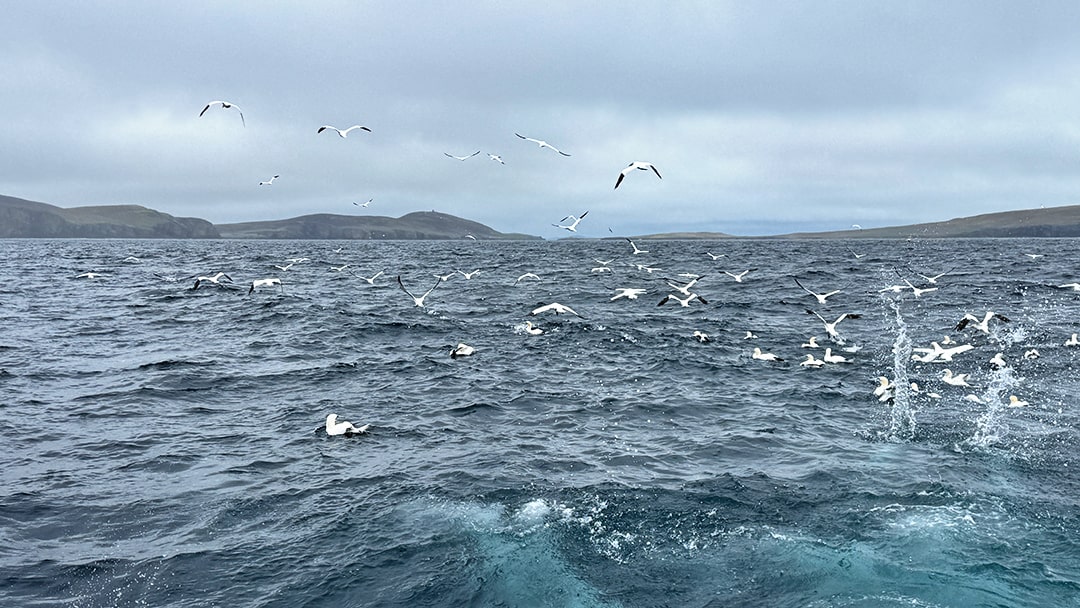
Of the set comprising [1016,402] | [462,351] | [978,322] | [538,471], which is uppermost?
[978,322]

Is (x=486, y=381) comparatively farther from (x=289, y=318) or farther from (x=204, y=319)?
(x=204, y=319)

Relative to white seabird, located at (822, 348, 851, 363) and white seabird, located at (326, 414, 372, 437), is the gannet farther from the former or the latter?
white seabird, located at (326, 414, 372, 437)

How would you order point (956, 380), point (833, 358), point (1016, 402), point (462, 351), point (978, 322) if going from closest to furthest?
point (1016, 402), point (956, 380), point (833, 358), point (462, 351), point (978, 322)

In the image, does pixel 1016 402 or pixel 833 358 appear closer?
pixel 1016 402

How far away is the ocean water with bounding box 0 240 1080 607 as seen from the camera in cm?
1171

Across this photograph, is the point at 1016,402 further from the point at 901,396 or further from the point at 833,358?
the point at 833,358

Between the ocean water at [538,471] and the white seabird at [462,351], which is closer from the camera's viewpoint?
the ocean water at [538,471]

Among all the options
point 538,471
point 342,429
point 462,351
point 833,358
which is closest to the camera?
point 538,471

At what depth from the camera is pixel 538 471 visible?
16.3 meters

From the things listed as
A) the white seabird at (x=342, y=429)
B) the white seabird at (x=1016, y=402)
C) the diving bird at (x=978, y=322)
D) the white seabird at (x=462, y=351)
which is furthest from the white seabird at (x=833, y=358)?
the white seabird at (x=342, y=429)

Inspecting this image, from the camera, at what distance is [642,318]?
38906mm

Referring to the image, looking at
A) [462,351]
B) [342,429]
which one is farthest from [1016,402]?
[342,429]

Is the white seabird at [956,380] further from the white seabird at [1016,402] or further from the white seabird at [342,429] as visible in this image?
the white seabird at [342,429]

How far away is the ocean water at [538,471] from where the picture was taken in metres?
11.7
